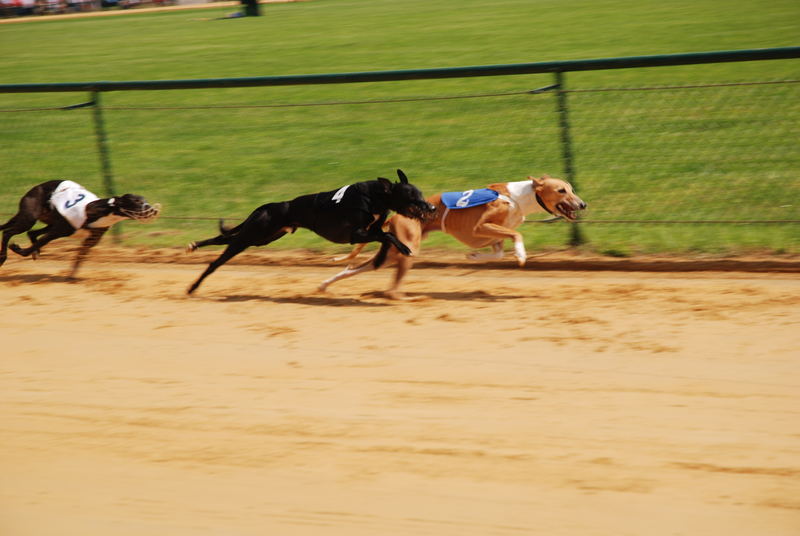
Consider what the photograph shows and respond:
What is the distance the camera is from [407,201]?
712cm

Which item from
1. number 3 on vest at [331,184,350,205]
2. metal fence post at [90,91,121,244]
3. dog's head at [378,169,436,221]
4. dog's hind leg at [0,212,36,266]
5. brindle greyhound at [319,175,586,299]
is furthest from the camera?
metal fence post at [90,91,121,244]

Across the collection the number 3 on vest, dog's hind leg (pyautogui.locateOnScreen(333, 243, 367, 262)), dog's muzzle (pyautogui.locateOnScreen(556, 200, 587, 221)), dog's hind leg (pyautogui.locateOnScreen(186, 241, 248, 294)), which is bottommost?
dog's hind leg (pyautogui.locateOnScreen(333, 243, 367, 262))

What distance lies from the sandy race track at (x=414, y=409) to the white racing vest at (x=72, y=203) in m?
0.70

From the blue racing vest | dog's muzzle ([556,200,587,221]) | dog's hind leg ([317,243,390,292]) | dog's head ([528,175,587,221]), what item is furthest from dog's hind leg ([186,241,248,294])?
dog's muzzle ([556,200,587,221])

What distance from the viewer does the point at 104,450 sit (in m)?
4.70

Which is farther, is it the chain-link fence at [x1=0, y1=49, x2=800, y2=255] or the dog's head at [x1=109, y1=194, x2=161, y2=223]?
the chain-link fence at [x1=0, y1=49, x2=800, y2=255]

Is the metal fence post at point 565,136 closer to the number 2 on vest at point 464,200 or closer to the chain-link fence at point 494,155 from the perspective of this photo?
the chain-link fence at point 494,155

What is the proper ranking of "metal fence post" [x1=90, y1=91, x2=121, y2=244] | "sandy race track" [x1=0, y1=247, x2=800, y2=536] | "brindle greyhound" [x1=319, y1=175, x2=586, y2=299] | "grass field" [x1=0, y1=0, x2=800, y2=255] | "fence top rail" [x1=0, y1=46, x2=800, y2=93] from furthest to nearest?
"metal fence post" [x1=90, y1=91, x2=121, y2=244] < "grass field" [x1=0, y1=0, x2=800, y2=255] < "fence top rail" [x1=0, y1=46, x2=800, y2=93] < "brindle greyhound" [x1=319, y1=175, x2=586, y2=299] < "sandy race track" [x1=0, y1=247, x2=800, y2=536]

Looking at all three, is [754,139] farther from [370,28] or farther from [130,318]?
[370,28]

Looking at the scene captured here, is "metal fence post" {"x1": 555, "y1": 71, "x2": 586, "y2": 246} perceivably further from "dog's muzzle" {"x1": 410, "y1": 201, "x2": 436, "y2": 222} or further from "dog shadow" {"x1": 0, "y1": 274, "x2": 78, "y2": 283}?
"dog shadow" {"x1": 0, "y1": 274, "x2": 78, "y2": 283}

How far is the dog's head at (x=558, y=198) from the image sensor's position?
7414 millimetres

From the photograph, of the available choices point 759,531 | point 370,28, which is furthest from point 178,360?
point 370,28

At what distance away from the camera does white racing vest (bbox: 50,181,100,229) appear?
8.26m

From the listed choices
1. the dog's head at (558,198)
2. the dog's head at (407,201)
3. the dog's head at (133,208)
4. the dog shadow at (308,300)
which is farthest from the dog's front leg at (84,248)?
the dog's head at (558,198)
